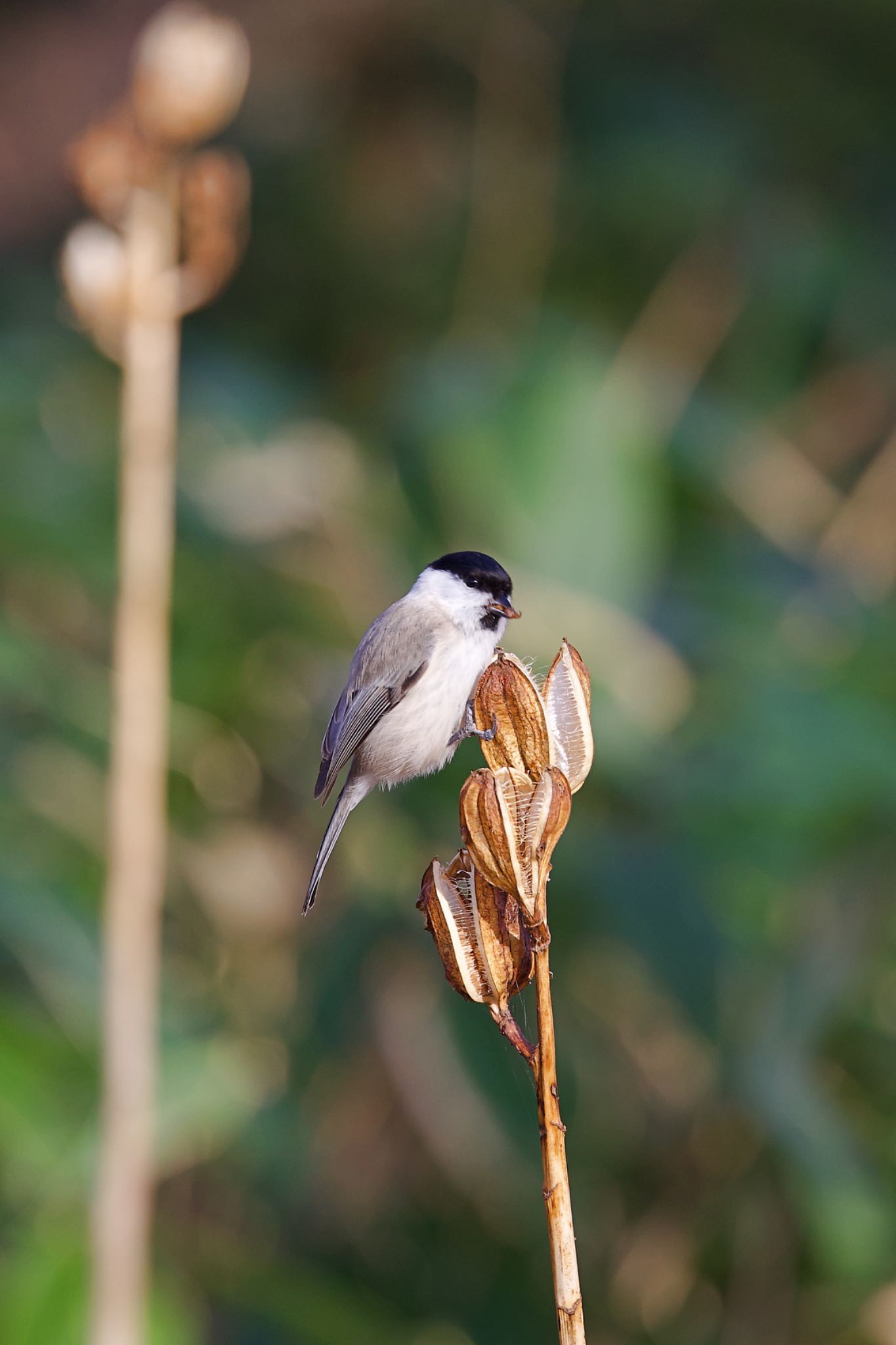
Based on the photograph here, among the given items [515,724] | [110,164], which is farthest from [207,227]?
[515,724]

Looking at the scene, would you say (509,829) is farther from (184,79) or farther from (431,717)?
(184,79)

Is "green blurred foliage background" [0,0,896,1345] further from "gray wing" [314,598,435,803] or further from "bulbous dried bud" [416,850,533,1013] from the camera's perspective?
"bulbous dried bud" [416,850,533,1013]

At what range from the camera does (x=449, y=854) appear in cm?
249

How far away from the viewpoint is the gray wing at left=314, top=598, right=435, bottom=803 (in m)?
1.37

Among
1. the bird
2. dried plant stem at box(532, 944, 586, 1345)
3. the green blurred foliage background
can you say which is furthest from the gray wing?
the green blurred foliage background

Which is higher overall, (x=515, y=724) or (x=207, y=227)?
(x=207, y=227)

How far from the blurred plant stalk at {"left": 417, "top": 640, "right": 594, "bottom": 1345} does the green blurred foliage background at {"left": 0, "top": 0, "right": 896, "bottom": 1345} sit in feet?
4.83

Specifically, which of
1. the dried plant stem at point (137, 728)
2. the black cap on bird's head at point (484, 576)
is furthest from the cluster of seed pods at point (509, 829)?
the dried plant stem at point (137, 728)

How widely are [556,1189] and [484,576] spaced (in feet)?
2.96

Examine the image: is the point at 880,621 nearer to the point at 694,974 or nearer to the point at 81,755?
the point at 694,974

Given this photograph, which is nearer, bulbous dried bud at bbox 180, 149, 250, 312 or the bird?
the bird

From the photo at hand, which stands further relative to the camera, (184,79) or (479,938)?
(184,79)

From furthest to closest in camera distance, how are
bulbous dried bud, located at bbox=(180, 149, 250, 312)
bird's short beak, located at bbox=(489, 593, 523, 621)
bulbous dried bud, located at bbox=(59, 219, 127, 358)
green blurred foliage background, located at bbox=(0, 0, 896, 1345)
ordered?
1. green blurred foliage background, located at bbox=(0, 0, 896, 1345)
2. bulbous dried bud, located at bbox=(180, 149, 250, 312)
3. bulbous dried bud, located at bbox=(59, 219, 127, 358)
4. bird's short beak, located at bbox=(489, 593, 523, 621)

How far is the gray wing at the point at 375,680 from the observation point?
137 cm
